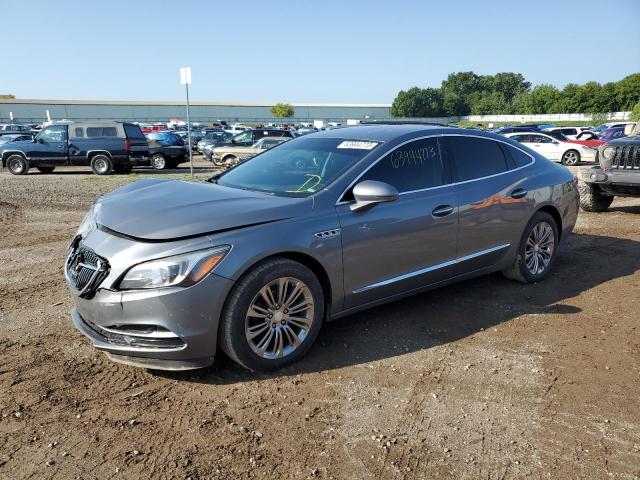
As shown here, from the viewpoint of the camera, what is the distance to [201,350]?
3.21 m

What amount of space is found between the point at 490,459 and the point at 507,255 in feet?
9.17

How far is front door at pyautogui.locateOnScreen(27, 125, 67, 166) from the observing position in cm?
1753

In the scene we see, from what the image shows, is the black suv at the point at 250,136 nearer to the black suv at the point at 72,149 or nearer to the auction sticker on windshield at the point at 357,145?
the black suv at the point at 72,149

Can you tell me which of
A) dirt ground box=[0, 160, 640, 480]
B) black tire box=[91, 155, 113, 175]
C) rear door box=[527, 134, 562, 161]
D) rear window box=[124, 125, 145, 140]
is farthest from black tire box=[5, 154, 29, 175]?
rear door box=[527, 134, 562, 161]

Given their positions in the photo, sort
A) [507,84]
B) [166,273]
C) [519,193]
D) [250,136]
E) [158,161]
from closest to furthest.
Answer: [166,273]
[519,193]
[158,161]
[250,136]
[507,84]

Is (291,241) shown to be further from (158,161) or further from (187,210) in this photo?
(158,161)

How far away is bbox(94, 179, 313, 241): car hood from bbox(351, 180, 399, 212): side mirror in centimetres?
35

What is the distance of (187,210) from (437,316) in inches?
94.7

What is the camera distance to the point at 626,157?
346 inches

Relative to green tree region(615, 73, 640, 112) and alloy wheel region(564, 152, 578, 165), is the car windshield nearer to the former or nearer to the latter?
alloy wheel region(564, 152, 578, 165)

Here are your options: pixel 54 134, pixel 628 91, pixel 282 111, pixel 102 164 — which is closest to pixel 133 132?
pixel 102 164

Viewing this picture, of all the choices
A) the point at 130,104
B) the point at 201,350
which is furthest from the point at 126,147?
the point at 130,104

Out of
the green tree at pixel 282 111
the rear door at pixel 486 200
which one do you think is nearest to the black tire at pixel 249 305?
the rear door at pixel 486 200

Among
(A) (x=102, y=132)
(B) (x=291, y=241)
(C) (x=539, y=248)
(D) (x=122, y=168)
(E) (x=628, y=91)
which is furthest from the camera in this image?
(E) (x=628, y=91)
